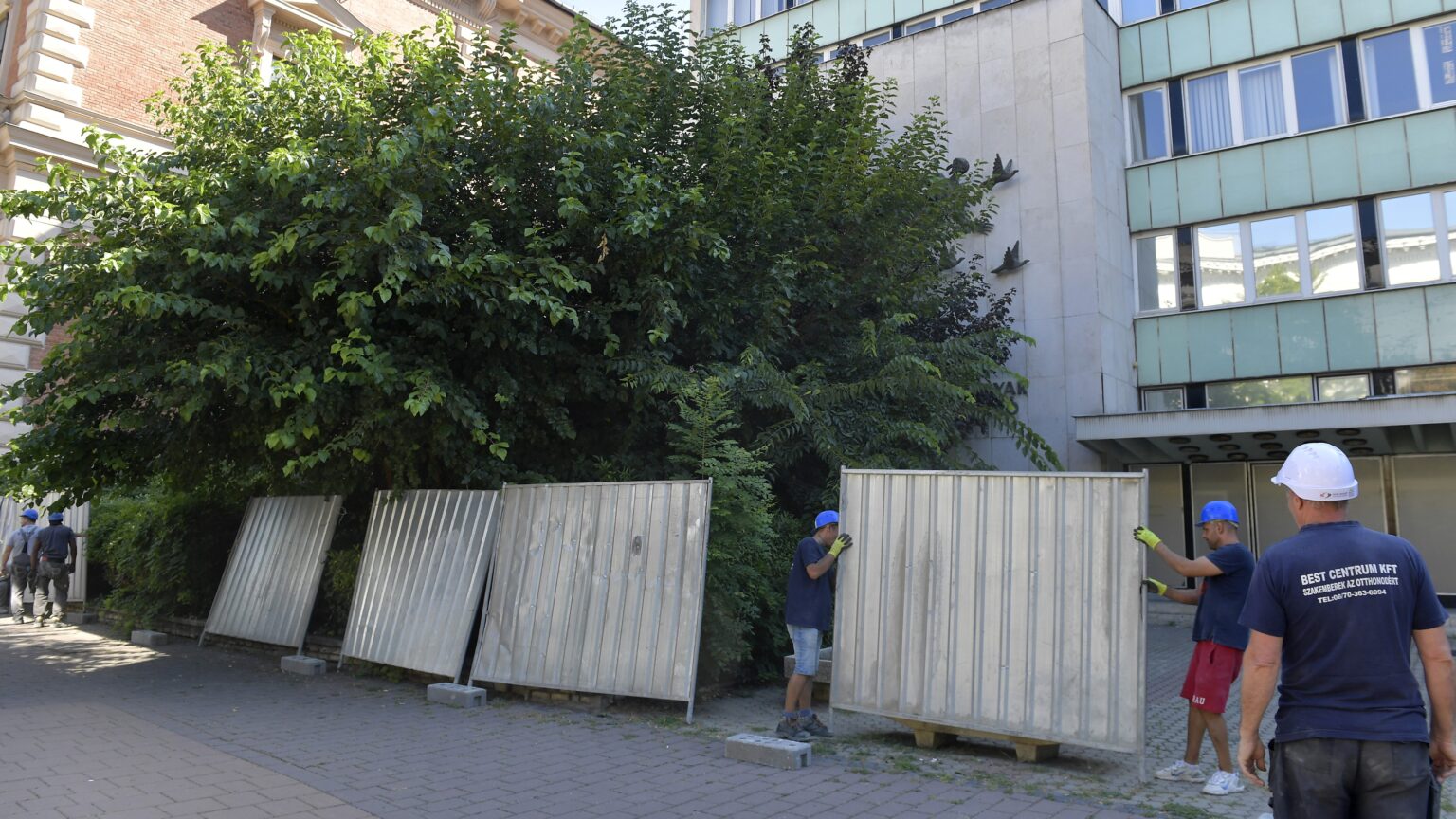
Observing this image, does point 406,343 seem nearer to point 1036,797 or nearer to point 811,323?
point 811,323

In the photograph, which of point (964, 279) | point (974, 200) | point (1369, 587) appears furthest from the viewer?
point (964, 279)

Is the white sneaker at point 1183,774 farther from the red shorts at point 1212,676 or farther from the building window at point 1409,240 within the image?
the building window at point 1409,240

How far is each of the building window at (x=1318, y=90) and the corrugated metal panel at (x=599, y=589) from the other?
1437 centimetres

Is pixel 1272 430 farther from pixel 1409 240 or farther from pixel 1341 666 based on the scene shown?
pixel 1341 666

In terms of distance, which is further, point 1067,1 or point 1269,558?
point 1067,1

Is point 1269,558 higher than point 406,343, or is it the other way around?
point 406,343

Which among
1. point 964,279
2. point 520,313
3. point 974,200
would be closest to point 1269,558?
point 520,313

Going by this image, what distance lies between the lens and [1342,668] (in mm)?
3211

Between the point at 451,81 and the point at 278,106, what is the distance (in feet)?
6.41

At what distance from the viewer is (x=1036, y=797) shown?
5672 millimetres

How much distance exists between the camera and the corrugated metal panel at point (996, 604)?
607 centimetres

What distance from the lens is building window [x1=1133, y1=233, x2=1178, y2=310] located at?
1755 centimetres

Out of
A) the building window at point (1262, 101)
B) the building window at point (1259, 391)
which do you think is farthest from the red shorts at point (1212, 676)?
the building window at point (1262, 101)

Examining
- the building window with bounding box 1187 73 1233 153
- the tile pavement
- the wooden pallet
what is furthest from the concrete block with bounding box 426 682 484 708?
the building window with bounding box 1187 73 1233 153
